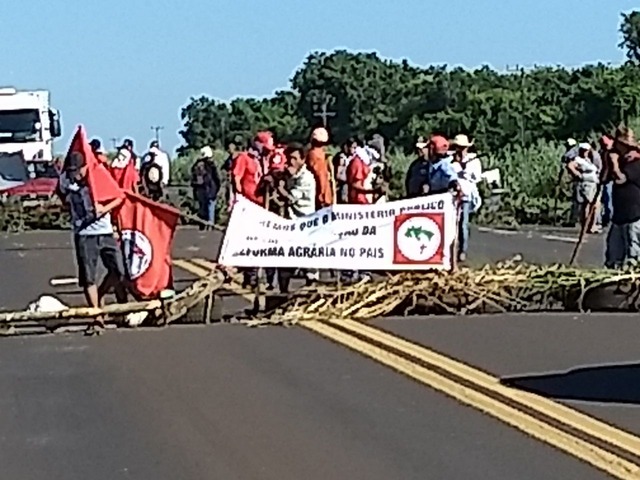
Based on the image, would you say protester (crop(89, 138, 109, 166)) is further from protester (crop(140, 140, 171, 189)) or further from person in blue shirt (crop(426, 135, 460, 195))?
protester (crop(140, 140, 171, 189))

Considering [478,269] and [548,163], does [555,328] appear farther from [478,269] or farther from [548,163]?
[548,163]

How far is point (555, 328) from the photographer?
14.7 meters

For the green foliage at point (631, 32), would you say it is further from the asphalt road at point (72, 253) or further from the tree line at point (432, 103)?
the asphalt road at point (72, 253)

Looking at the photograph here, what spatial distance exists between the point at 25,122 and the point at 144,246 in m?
Answer: 29.2

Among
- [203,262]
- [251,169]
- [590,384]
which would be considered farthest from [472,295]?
[203,262]

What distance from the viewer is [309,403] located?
10984 millimetres

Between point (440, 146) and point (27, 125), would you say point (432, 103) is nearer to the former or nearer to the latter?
point (27, 125)

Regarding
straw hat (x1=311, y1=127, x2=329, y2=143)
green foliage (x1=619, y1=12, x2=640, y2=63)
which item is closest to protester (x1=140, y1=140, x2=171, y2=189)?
straw hat (x1=311, y1=127, x2=329, y2=143)

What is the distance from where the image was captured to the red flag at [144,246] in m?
16.2

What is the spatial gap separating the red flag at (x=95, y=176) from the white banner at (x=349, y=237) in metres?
1.20

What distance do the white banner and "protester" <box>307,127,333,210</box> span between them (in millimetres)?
2057

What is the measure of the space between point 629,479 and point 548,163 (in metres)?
32.6

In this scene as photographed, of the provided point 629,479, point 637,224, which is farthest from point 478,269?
point 629,479

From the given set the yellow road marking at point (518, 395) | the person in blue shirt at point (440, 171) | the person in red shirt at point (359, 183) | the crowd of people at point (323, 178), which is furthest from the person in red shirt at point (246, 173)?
the yellow road marking at point (518, 395)
